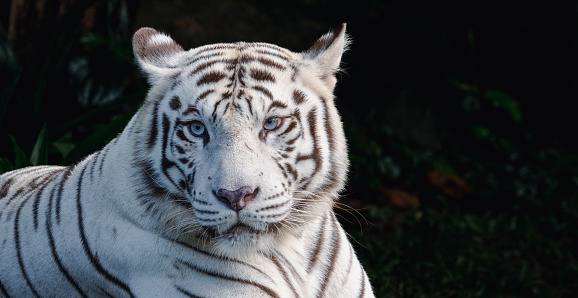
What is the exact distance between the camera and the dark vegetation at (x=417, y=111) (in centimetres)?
404

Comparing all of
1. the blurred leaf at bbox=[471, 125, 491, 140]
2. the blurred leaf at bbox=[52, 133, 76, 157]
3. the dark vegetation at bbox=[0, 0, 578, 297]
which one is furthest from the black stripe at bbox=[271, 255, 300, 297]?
the blurred leaf at bbox=[471, 125, 491, 140]

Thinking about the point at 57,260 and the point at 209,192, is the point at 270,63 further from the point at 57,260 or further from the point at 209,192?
the point at 57,260

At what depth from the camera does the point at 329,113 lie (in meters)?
2.17

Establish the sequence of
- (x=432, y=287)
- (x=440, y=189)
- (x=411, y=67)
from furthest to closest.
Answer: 1. (x=411, y=67)
2. (x=440, y=189)
3. (x=432, y=287)

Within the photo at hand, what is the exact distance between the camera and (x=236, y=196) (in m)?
1.84

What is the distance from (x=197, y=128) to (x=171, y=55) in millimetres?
375

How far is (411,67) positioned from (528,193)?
5.11 ft

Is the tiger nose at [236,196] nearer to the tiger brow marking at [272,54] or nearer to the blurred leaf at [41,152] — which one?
the tiger brow marking at [272,54]

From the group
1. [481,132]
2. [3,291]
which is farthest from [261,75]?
[481,132]

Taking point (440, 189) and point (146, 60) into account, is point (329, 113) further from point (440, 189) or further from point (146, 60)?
point (440, 189)

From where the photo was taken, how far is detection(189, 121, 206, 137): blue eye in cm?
198

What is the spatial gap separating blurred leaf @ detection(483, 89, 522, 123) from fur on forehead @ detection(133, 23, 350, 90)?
3.73 meters

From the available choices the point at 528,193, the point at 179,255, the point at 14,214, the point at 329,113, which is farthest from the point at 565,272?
the point at 14,214

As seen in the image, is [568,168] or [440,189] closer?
[440,189]
